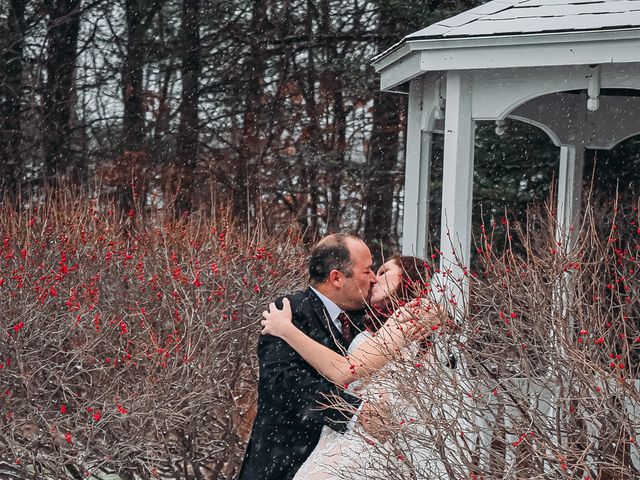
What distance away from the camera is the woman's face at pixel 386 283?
4.60m

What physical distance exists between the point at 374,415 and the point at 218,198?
36.0 ft

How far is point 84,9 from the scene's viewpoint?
16.4 meters

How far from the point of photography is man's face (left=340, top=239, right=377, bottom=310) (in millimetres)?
4457

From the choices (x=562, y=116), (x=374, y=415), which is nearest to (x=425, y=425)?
(x=374, y=415)

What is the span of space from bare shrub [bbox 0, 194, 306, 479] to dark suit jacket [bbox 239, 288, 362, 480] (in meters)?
1.41

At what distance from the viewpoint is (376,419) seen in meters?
4.16

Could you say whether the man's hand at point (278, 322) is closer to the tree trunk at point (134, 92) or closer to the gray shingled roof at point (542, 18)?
the gray shingled roof at point (542, 18)

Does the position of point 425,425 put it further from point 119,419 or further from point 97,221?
point 97,221

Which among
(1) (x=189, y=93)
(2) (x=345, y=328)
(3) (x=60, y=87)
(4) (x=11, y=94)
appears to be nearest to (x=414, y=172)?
(2) (x=345, y=328)

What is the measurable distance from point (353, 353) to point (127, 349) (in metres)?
2.49

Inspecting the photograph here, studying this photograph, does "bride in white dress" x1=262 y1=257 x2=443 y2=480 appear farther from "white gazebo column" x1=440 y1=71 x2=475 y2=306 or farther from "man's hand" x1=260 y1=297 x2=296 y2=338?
A: "white gazebo column" x1=440 y1=71 x2=475 y2=306

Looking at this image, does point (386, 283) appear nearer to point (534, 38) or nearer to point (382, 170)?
point (534, 38)

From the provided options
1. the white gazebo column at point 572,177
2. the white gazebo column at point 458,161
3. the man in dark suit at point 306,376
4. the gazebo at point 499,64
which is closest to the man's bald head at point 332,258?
the man in dark suit at point 306,376

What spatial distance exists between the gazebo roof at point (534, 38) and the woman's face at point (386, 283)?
1.35m
